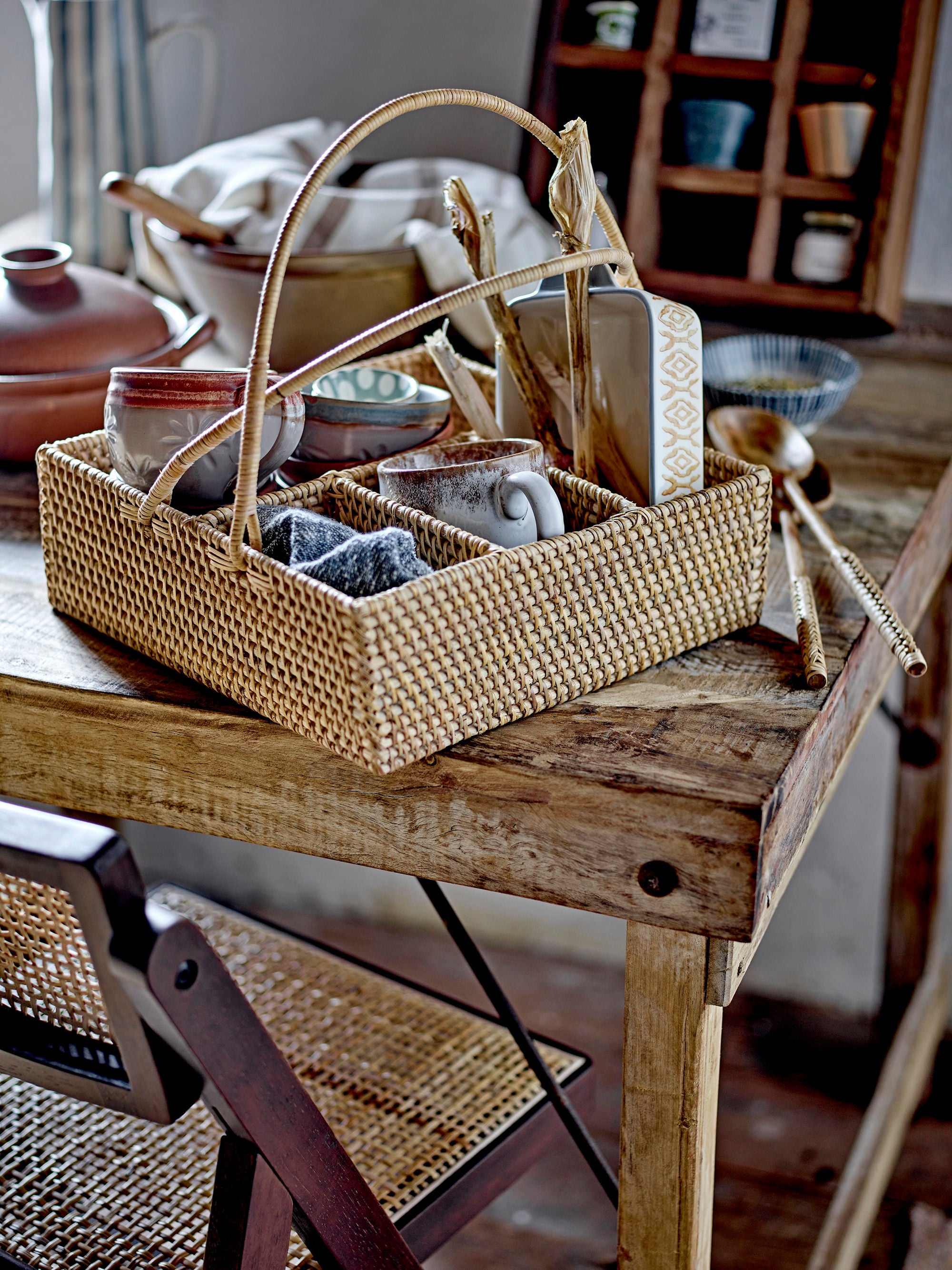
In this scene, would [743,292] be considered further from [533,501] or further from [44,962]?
[44,962]

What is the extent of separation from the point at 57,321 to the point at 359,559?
0.48 m

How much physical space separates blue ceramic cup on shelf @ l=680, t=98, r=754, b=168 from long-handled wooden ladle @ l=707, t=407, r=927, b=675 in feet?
1.34

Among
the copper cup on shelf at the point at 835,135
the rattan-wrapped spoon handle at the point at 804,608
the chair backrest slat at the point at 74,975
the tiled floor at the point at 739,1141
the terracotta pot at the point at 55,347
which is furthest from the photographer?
the tiled floor at the point at 739,1141

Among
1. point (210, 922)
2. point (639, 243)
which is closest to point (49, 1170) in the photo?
point (210, 922)

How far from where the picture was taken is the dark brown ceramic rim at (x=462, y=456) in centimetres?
68

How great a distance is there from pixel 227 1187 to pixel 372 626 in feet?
0.87

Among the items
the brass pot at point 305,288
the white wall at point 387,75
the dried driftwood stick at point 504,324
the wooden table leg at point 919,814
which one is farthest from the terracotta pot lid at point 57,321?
the wooden table leg at point 919,814

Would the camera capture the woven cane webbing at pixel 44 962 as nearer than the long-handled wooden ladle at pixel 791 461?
Yes

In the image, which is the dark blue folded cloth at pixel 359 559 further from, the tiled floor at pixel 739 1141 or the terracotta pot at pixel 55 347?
the tiled floor at pixel 739 1141

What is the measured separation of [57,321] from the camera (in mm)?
967

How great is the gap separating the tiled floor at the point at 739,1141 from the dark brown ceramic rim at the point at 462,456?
96cm

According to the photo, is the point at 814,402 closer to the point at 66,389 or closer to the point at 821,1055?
the point at 66,389

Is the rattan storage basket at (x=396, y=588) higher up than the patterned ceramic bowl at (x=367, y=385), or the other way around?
the patterned ceramic bowl at (x=367, y=385)

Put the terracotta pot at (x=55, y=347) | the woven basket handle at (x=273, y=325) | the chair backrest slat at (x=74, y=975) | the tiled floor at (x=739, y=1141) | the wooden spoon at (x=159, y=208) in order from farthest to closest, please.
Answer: the tiled floor at (x=739, y=1141)
the wooden spoon at (x=159, y=208)
the terracotta pot at (x=55, y=347)
the woven basket handle at (x=273, y=325)
the chair backrest slat at (x=74, y=975)
